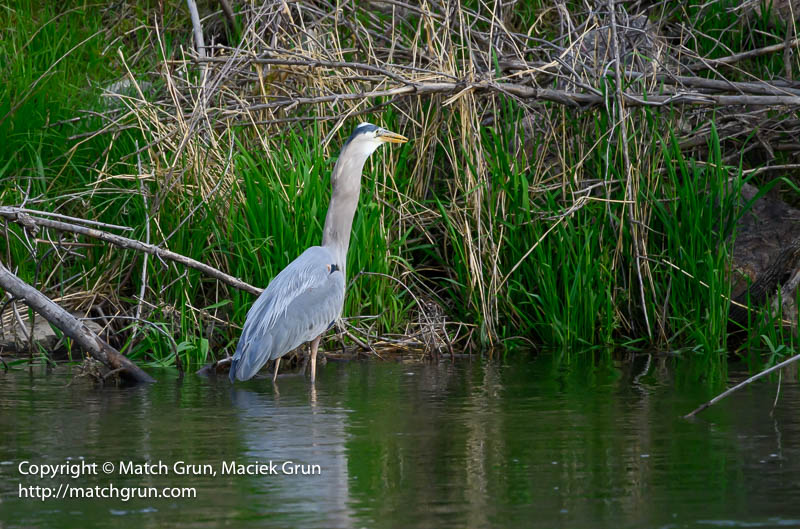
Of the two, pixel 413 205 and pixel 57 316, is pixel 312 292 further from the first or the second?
pixel 413 205

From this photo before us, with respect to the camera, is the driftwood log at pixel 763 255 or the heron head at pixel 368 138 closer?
the heron head at pixel 368 138

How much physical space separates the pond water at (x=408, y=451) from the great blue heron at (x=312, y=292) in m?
0.22

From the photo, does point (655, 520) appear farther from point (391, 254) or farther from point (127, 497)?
point (391, 254)

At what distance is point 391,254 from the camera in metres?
8.19

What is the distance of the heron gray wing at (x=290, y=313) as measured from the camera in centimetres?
642

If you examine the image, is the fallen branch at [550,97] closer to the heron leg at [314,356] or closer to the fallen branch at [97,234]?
the fallen branch at [97,234]

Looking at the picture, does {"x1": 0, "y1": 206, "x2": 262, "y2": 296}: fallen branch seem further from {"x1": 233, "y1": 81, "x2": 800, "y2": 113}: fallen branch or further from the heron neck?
{"x1": 233, "y1": 81, "x2": 800, "y2": 113}: fallen branch

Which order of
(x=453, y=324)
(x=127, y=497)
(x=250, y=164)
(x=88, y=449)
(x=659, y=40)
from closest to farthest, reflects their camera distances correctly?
(x=127, y=497)
(x=88, y=449)
(x=250, y=164)
(x=453, y=324)
(x=659, y=40)

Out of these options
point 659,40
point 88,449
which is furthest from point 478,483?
point 659,40

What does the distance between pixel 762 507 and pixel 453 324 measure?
4682 mm

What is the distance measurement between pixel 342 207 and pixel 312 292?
670mm

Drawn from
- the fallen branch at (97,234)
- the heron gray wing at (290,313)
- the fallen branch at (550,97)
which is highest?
the fallen branch at (550,97)

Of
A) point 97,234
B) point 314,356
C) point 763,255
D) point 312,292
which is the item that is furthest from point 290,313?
point 763,255

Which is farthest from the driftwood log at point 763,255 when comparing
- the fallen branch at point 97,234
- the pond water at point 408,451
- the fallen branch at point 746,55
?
the fallen branch at point 97,234
